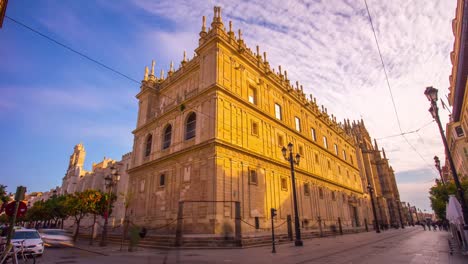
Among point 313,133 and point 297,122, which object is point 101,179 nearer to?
point 297,122

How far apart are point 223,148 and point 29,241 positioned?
37.2 feet

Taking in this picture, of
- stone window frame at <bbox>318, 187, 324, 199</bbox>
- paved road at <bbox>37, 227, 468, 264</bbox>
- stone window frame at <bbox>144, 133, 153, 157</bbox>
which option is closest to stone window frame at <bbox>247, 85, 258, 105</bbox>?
stone window frame at <bbox>144, 133, 153, 157</bbox>

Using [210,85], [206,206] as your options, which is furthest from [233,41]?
[206,206]

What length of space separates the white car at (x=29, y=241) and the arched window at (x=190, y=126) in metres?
11.7

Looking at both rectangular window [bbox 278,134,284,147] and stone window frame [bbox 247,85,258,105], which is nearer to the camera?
stone window frame [bbox 247,85,258,105]

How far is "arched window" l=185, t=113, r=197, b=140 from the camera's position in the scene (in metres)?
20.9

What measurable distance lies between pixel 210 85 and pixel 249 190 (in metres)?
8.65

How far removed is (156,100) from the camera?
28750 mm

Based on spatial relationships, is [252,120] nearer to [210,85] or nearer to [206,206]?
[210,85]

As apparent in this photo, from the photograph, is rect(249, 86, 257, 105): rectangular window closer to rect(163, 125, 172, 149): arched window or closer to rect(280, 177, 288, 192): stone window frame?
rect(280, 177, 288, 192): stone window frame

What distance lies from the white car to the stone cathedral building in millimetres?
6361

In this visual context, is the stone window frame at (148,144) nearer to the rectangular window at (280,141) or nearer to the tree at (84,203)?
the tree at (84,203)

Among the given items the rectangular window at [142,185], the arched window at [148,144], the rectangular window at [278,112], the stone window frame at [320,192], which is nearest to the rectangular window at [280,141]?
the rectangular window at [278,112]

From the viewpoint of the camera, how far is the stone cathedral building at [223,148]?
56.5 ft
